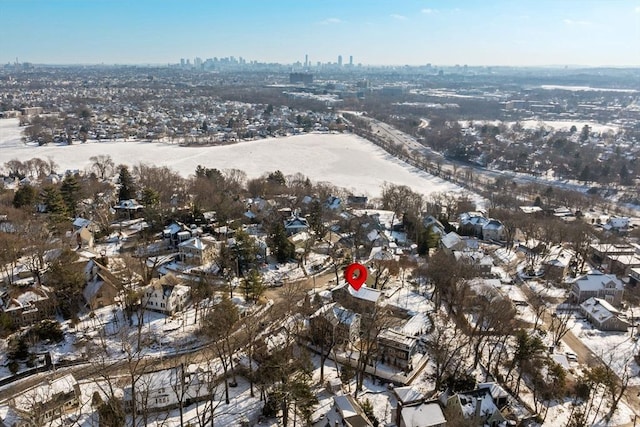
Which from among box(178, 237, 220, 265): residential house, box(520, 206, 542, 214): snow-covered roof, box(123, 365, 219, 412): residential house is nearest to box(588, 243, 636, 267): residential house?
box(520, 206, 542, 214): snow-covered roof

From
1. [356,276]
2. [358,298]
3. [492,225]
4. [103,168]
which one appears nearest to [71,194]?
[103,168]

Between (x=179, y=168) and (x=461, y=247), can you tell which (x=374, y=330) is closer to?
→ (x=461, y=247)

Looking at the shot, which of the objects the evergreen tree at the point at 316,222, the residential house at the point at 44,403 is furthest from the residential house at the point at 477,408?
the evergreen tree at the point at 316,222

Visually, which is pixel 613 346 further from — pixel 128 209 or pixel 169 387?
pixel 128 209

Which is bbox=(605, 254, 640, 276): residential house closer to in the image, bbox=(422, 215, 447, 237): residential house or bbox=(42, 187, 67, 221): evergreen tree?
bbox=(422, 215, 447, 237): residential house

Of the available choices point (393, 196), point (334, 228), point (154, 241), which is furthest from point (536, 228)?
point (154, 241)

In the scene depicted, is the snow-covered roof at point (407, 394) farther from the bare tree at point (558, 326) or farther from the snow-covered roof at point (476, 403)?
the bare tree at point (558, 326)
